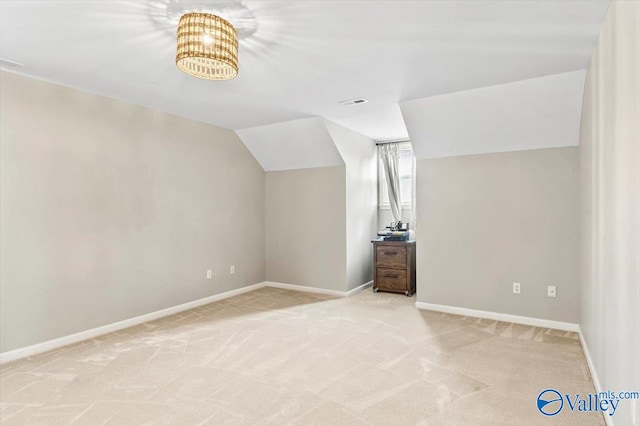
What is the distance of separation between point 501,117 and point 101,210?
4.15m

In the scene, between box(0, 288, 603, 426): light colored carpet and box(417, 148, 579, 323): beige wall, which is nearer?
box(0, 288, 603, 426): light colored carpet

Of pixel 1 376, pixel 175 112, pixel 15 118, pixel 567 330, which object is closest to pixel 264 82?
pixel 175 112

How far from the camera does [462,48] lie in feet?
8.48

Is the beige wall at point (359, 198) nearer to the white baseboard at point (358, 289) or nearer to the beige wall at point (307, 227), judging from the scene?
the white baseboard at point (358, 289)

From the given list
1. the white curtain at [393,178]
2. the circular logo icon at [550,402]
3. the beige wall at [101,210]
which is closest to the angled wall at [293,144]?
the beige wall at [101,210]

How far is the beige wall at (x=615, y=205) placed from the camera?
150cm

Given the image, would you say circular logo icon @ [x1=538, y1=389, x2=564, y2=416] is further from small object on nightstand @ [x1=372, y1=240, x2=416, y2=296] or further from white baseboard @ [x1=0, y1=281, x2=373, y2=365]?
white baseboard @ [x1=0, y1=281, x2=373, y2=365]

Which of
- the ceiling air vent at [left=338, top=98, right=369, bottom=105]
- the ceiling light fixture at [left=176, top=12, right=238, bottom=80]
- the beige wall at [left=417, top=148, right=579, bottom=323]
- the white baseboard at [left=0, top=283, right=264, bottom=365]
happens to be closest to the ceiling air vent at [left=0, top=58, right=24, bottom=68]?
the ceiling light fixture at [left=176, top=12, right=238, bottom=80]

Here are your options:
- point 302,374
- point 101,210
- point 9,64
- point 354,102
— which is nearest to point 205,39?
point 9,64

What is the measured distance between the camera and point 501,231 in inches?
157

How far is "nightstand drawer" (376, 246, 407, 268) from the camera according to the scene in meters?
5.13

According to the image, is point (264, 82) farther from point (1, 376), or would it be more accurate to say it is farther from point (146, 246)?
point (1, 376)

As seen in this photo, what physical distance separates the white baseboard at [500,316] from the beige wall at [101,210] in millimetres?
2776

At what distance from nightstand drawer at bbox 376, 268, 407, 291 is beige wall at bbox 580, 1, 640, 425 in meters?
2.50
